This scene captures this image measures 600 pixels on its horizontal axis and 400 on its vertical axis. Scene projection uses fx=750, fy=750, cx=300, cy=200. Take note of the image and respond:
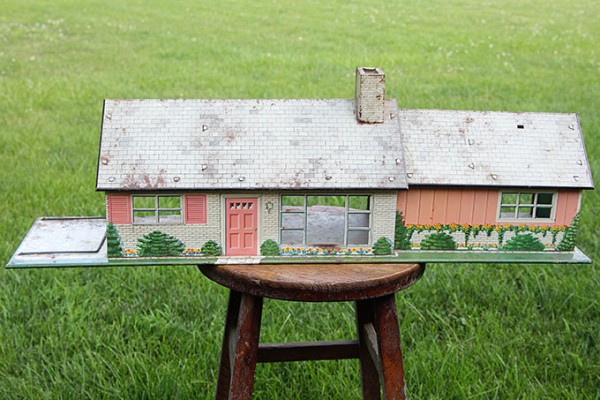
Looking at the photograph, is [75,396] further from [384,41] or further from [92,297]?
[384,41]

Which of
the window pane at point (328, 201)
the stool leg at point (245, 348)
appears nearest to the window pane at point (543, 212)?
the stool leg at point (245, 348)

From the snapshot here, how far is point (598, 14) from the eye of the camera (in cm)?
1673

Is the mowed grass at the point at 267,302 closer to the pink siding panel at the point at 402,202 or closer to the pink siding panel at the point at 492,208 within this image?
the pink siding panel at the point at 492,208

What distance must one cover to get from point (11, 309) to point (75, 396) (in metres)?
0.96

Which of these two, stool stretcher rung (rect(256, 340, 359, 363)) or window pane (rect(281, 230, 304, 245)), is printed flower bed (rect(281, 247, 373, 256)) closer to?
window pane (rect(281, 230, 304, 245))

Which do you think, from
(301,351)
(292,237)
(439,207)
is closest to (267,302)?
(301,351)

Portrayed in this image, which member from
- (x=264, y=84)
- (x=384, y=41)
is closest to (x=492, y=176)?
(x=264, y=84)

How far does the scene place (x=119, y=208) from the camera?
9.25ft

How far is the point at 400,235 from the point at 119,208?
3.55 ft

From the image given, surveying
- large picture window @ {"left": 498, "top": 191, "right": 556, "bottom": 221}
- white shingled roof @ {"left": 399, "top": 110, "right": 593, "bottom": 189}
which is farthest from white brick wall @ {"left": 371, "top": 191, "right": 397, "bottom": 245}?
large picture window @ {"left": 498, "top": 191, "right": 556, "bottom": 221}

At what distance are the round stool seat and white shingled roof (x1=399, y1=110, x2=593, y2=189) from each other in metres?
0.38

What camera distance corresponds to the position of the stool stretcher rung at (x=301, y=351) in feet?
12.2

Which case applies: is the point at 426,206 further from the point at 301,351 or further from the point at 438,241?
the point at 301,351

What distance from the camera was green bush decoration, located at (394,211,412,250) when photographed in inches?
115
